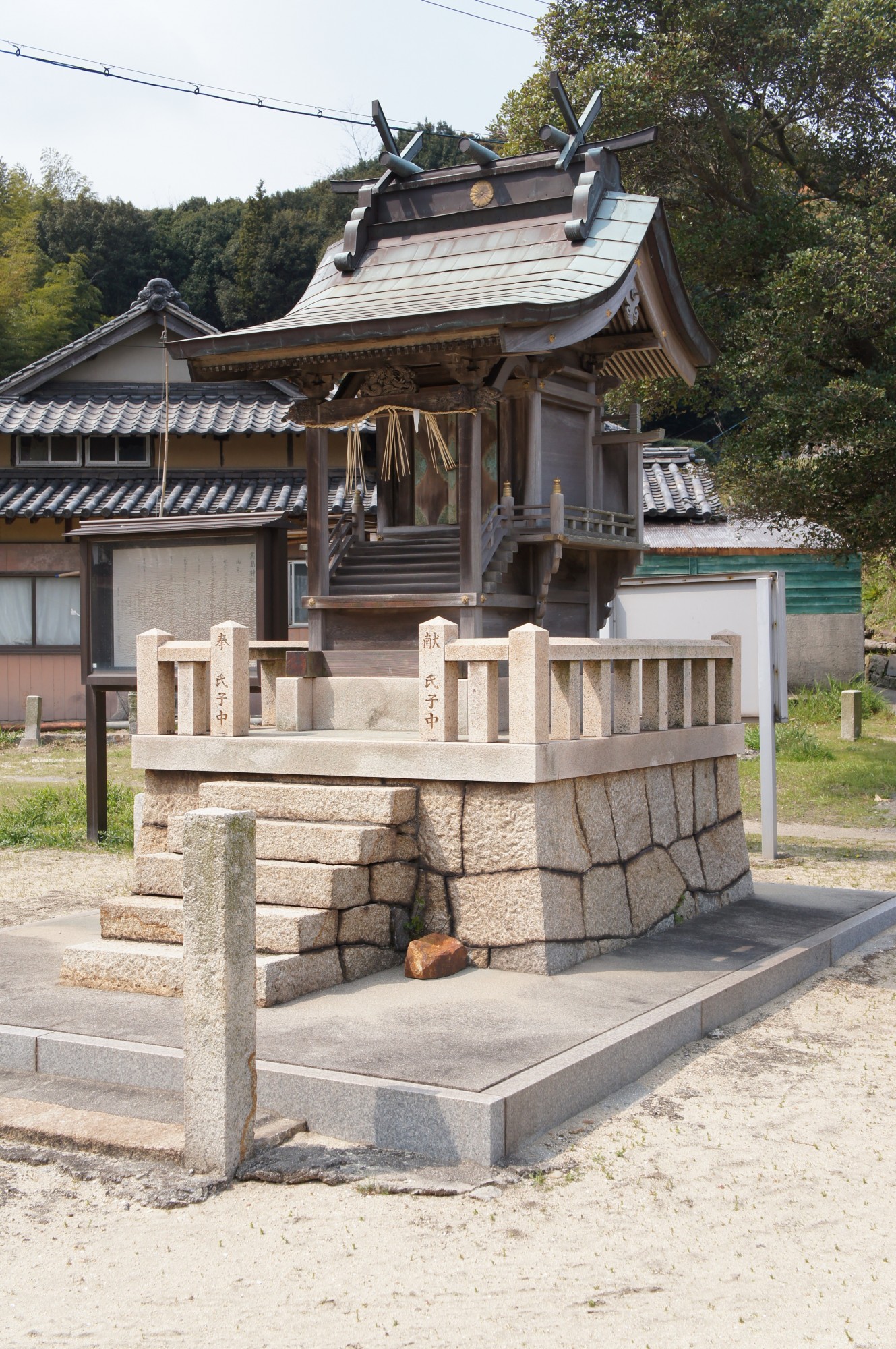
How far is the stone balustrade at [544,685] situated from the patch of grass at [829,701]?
13370 mm

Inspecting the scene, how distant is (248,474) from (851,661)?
451 inches

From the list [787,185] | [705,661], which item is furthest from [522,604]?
[787,185]

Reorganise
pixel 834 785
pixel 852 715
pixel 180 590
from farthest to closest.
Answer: pixel 852 715
pixel 834 785
pixel 180 590

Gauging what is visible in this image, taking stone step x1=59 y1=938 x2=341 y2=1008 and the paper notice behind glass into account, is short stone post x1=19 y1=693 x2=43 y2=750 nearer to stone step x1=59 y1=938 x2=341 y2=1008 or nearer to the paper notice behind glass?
the paper notice behind glass

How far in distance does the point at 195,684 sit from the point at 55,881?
146 inches

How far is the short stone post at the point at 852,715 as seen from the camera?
1822 cm

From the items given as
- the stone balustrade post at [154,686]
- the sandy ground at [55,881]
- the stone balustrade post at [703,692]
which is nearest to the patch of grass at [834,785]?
the stone balustrade post at [703,692]

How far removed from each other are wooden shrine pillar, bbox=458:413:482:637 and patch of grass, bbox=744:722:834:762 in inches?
389

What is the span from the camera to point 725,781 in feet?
28.7

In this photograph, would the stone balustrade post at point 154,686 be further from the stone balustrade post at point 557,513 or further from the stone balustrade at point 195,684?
the stone balustrade post at point 557,513

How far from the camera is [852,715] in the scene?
18281 millimetres

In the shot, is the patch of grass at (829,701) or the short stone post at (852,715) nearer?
the short stone post at (852,715)

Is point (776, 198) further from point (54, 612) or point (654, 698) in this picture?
point (54, 612)

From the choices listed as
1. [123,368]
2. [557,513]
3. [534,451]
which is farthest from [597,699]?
[123,368]
